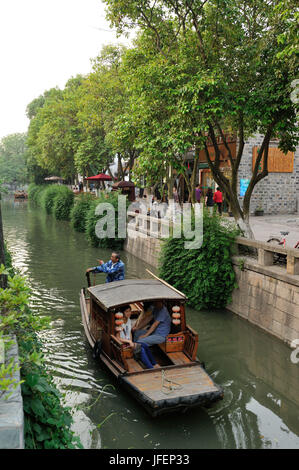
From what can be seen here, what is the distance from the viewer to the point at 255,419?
23.2ft

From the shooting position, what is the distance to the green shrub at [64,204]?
34.8 metres

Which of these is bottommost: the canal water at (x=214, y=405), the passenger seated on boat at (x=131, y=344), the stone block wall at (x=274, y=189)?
the canal water at (x=214, y=405)

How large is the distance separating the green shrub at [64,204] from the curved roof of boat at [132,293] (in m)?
26.1

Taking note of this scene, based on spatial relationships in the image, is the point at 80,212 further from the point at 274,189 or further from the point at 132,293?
the point at 132,293

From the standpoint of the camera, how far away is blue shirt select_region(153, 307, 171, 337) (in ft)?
26.3

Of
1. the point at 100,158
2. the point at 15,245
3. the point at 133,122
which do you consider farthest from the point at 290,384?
the point at 100,158

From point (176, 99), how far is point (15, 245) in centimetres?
1501

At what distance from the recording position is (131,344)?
7742 millimetres

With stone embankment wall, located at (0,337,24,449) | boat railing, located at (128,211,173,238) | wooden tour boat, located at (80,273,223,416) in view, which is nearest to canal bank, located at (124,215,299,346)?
wooden tour boat, located at (80,273,223,416)

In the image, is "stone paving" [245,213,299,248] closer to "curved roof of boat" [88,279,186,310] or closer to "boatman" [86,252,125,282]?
"boatman" [86,252,125,282]

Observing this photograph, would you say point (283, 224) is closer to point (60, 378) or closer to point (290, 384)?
point (290, 384)

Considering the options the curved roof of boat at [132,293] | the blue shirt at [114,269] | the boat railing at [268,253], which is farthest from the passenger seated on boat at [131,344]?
the boat railing at [268,253]

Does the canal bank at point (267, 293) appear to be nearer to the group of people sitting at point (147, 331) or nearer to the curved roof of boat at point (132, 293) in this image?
the curved roof of boat at point (132, 293)
